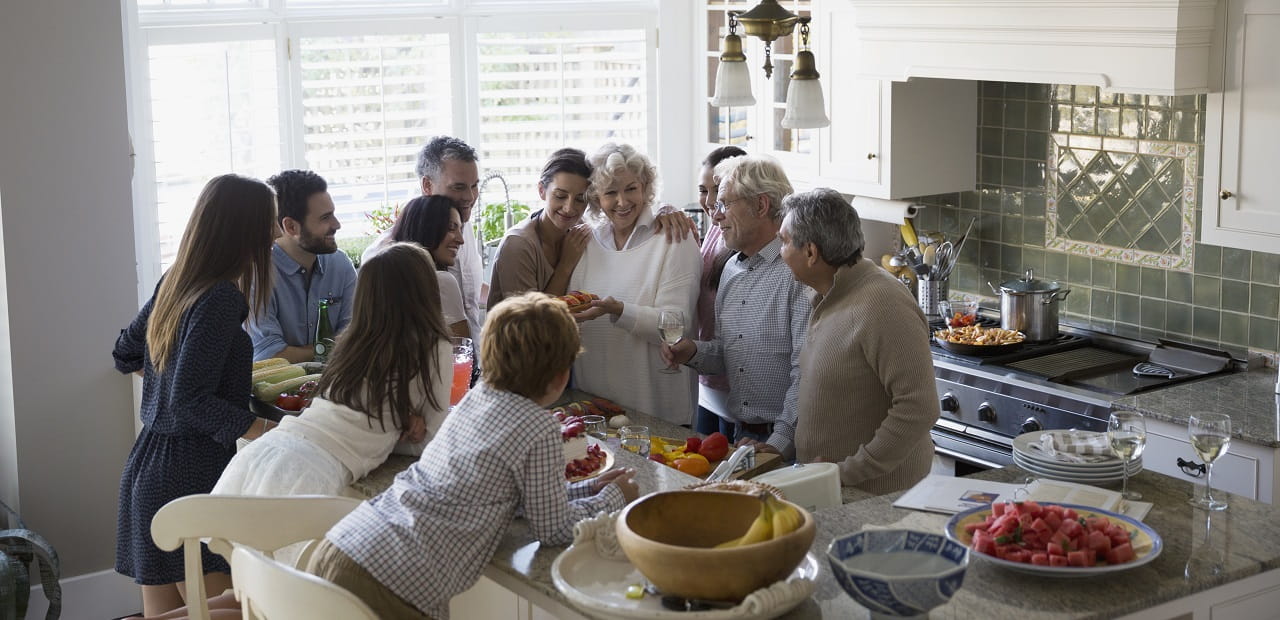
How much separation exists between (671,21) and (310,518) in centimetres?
386

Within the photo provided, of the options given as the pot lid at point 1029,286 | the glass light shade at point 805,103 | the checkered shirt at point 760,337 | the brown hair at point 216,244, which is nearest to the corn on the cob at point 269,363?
the brown hair at point 216,244

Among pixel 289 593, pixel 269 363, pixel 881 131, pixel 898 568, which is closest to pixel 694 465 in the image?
pixel 898 568

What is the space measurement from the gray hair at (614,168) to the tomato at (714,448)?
3.01 ft

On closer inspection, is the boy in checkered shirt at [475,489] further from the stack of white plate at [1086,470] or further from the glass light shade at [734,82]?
the glass light shade at [734,82]

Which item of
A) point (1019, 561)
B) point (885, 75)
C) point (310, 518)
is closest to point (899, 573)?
point (1019, 561)

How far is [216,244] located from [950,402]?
230cm

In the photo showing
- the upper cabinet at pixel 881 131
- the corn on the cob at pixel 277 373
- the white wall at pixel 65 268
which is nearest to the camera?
the corn on the cob at pixel 277 373

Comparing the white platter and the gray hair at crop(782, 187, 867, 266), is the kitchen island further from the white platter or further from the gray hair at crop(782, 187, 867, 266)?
the gray hair at crop(782, 187, 867, 266)

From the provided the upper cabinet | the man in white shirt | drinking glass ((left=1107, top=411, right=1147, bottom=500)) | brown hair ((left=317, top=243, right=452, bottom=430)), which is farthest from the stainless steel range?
brown hair ((left=317, top=243, right=452, bottom=430))

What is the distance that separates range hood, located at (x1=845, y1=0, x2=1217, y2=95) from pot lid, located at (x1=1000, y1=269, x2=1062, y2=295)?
29.1 inches

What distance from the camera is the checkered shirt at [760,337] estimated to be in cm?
321

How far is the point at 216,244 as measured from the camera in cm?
295

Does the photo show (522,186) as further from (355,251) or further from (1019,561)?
(1019,561)

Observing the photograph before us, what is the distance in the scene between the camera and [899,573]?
193 centimetres
